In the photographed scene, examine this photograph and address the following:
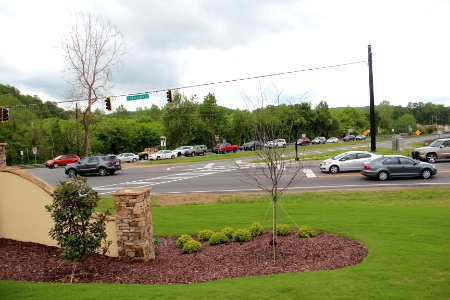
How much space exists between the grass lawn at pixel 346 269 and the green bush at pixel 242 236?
55.0 inches

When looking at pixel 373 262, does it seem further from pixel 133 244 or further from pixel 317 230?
pixel 133 244

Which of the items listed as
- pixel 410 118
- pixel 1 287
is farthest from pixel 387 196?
pixel 410 118

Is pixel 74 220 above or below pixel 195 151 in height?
above

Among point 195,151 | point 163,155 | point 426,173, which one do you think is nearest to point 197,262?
point 426,173

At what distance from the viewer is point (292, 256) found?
912 centimetres

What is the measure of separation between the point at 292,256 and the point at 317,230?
7.59 feet

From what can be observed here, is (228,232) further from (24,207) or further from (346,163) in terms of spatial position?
(346,163)

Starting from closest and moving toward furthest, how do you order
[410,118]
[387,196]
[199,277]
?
[199,277] < [387,196] < [410,118]

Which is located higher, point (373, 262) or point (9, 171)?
point (9, 171)

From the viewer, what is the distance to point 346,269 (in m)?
7.67

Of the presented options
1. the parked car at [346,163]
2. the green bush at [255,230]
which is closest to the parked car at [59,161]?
the parked car at [346,163]

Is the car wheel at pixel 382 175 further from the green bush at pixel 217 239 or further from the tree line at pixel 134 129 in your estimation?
the tree line at pixel 134 129

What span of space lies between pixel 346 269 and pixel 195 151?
53.4 m

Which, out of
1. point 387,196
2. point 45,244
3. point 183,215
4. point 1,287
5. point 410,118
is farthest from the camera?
point 410,118
